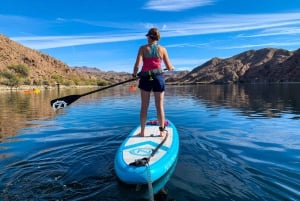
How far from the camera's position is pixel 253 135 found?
13.7 metres

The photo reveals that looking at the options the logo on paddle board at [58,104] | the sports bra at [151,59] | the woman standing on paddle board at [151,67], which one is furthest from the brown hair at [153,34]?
the logo on paddle board at [58,104]

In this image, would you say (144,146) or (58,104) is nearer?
(144,146)

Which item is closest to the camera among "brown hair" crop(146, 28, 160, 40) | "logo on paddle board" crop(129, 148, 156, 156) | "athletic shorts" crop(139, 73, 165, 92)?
"logo on paddle board" crop(129, 148, 156, 156)

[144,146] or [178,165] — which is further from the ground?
[144,146]

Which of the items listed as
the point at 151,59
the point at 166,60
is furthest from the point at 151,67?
the point at 166,60

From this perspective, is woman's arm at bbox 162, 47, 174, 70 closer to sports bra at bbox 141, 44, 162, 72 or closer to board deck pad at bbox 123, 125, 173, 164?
sports bra at bbox 141, 44, 162, 72

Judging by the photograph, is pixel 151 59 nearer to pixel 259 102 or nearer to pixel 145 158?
pixel 145 158

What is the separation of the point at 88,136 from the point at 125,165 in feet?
22.2

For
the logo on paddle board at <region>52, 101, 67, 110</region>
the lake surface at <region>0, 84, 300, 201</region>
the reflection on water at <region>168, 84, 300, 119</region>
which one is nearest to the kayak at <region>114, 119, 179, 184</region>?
the lake surface at <region>0, 84, 300, 201</region>

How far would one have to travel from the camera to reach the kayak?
22.8 feet

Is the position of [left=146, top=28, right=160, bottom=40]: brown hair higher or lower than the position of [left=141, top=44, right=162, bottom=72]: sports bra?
higher

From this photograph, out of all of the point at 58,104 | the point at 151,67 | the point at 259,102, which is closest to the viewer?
the point at 151,67

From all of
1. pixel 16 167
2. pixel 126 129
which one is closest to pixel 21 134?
pixel 126 129

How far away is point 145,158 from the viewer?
7305mm
